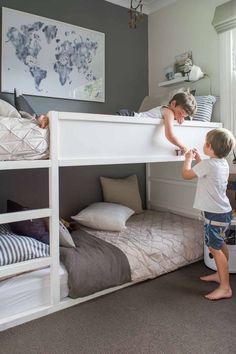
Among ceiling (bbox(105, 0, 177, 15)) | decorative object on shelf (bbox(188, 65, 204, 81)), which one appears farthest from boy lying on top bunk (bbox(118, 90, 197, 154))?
ceiling (bbox(105, 0, 177, 15))

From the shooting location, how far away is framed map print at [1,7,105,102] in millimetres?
2506

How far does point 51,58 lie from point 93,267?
185cm

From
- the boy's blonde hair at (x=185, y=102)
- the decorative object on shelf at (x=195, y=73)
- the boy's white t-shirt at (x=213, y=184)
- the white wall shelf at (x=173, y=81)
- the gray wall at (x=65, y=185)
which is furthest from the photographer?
the white wall shelf at (x=173, y=81)

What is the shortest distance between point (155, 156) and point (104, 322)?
1.10 meters

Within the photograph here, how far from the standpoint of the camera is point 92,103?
2994mm

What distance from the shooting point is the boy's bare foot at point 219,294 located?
74.5 inches

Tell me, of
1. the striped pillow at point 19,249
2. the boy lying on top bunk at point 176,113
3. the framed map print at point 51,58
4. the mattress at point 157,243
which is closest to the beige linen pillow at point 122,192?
the mattress at point 157,243

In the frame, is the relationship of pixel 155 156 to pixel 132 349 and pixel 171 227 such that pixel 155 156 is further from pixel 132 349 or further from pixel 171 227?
pixel 132 349

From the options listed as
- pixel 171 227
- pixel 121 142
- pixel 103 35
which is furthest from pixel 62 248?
pixel 103 35

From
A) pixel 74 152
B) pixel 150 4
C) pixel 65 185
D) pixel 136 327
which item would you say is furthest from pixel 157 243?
pixel 150 4

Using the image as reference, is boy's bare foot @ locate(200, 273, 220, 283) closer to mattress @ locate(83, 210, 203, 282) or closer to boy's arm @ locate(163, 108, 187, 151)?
mattress @ locate(83, 210, 203, 282)

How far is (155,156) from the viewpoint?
2145 millimetres

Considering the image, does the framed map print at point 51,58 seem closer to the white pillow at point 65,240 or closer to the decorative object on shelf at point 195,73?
the decorative object on shelf at point 195,73

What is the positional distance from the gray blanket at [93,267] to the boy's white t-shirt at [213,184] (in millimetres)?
657
